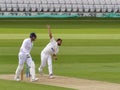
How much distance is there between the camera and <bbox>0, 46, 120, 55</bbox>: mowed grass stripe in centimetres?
2717

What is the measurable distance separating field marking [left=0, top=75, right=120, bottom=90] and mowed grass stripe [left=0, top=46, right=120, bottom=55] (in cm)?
886

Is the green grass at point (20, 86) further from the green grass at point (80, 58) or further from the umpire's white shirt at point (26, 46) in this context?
the umpire's white shirt at point (26, 46)

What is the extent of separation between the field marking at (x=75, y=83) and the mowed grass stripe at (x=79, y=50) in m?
8.86

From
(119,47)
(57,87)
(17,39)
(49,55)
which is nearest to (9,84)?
(57,87)

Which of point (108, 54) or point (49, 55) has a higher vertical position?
point (49, 55)

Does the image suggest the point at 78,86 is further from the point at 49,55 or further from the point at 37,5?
the point at 37,5

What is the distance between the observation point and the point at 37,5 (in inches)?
2960

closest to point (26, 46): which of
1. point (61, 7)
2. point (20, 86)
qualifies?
point (20, 86)

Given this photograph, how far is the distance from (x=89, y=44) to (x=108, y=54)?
609 centimetres

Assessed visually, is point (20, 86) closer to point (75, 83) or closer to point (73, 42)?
point (75, 83)

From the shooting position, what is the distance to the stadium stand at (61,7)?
72.9 m

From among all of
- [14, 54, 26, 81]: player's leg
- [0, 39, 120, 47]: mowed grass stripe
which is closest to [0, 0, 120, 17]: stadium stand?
[0, 39, 120, 47]: mowed grass stripe

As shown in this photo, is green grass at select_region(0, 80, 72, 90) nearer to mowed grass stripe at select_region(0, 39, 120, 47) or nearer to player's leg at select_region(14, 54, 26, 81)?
player's leg at select_region(14, 54, 26, 81)

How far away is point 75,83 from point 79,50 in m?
12.2
